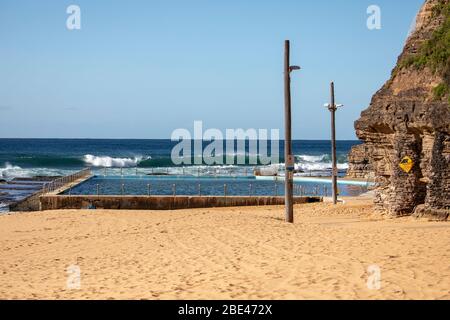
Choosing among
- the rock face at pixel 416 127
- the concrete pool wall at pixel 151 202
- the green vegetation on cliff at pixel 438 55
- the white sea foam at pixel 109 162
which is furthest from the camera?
the white sea foam at pixel 109 162

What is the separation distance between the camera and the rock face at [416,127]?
1752 centimetres

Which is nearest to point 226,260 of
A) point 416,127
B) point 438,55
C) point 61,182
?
point 416,127

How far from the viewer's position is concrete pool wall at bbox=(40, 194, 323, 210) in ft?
97.9

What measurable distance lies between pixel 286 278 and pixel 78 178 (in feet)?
130

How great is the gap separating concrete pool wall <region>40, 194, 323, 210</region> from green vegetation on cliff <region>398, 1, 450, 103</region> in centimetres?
1144

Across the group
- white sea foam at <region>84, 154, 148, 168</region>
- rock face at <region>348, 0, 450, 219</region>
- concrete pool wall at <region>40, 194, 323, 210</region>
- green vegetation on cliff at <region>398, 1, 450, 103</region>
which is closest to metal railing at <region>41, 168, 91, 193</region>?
concrete pool wall at <region>40, 194, 323, 210</region>

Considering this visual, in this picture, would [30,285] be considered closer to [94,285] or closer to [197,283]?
[94,285]

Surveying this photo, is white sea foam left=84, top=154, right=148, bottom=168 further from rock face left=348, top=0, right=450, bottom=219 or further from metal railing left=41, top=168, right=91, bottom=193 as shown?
rock face left=348, top=0, right=450, bottom=219

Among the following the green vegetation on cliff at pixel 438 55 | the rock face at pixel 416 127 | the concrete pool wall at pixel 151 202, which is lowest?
the concrete pool wall at pixel 151 202

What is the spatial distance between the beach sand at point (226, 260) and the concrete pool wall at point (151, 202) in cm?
972

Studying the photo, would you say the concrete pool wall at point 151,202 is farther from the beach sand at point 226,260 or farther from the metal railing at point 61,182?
the beach sand at point 226,260

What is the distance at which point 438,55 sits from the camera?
62.2ft

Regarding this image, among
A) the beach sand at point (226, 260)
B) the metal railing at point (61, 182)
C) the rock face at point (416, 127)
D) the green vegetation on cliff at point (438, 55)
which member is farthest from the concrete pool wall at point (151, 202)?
the green vegetation on cliff at point (438, 55)

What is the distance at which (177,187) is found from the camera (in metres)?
42.9
